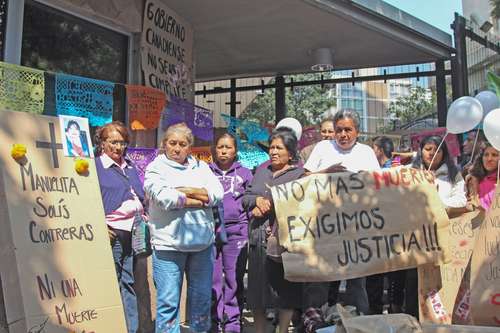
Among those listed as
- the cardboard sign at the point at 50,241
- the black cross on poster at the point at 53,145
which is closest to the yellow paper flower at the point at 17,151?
the cardboard sign at the point at 50,241

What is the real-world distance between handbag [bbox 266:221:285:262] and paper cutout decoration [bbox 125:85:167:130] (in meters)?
2.78

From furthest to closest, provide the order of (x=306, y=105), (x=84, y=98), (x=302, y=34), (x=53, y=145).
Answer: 1. (x=306, y=105)
2. (x=302, y=34)
3. (x=84, y=98)
4. (x=53, y=145)

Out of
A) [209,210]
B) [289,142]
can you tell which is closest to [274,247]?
[209,210]

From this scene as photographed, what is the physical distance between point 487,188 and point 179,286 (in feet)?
8.37

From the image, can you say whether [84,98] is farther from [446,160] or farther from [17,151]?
[446,160]

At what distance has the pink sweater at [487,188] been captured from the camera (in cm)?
394

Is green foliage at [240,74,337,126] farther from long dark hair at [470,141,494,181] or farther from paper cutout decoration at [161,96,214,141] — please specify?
long dark hair at [470,141,494,181]

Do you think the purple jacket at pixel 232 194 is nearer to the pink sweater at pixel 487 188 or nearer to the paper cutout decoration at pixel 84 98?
the paper cutout decoration at pixel 84 98

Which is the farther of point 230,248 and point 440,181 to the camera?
point 230,248

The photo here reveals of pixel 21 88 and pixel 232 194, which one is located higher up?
pixel 21 88

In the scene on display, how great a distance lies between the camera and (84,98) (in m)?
4.98

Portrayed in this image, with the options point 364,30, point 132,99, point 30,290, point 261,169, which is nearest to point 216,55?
point 364,30

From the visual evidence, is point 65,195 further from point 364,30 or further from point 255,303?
point 364,30

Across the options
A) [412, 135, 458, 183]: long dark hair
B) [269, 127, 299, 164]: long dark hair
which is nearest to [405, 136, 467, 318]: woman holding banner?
[412, 135, 458, 183]: long dark hair
